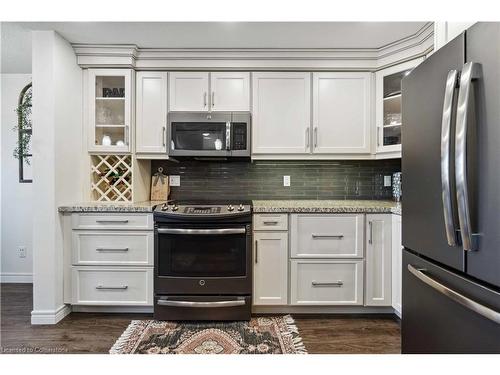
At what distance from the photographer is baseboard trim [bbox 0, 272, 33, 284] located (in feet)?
10.8

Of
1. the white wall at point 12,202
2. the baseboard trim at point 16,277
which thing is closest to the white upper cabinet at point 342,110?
the white wall at point 12,202

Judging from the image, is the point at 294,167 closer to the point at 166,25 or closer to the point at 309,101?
the point at 309,101

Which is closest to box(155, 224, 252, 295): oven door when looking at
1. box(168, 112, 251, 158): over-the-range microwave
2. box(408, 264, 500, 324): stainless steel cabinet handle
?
box(168, 112, 251, 158): over-the-range microwave

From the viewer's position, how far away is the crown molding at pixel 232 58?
2.62m

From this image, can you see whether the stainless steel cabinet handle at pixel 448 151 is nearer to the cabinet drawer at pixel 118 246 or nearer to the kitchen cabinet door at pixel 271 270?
the kitchen cabinet door at pixel 271 270

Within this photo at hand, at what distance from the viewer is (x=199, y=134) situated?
104 inches

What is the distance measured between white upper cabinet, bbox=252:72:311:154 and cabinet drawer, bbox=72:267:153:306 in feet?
4.81

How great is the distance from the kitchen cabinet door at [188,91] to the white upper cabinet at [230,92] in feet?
0.27

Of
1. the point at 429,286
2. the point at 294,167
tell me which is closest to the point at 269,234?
the point at 294,167

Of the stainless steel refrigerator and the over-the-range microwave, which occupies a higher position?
the over-the-range microwave

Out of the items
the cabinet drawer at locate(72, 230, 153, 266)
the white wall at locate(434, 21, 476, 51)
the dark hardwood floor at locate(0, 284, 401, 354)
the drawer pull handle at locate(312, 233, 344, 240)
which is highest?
the white wall at locate(434, 21, 476, 51)

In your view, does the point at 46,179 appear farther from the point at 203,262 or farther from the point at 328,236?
the point at 328,236

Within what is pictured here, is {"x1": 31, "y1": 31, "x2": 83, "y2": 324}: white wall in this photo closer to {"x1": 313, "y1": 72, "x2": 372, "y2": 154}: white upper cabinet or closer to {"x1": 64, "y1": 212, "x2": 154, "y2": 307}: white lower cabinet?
{"x1": 64, "y1": 212, "x2": 154, "y2": 307}: white lower cabinet
